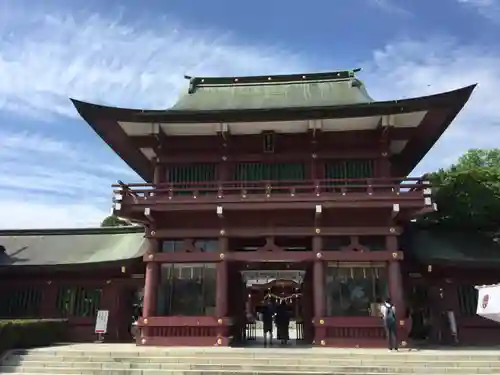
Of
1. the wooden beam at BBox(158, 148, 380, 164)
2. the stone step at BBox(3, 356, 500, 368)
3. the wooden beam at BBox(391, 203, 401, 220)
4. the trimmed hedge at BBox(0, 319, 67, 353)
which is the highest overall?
the wooden beam at BBox(158, 148, 380, 164)

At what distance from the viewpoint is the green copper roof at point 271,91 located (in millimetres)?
23516

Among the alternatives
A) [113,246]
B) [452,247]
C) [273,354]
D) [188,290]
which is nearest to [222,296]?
[188,290]

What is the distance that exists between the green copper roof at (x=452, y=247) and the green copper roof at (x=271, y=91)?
24.4ft

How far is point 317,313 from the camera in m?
18.7

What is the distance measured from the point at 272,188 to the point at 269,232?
1.97m

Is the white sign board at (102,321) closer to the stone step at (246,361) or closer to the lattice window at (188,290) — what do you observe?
the lattice window at (188,290)

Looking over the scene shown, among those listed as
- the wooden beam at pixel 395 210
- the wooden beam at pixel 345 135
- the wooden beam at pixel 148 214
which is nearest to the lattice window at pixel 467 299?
the wooden beam at pixel 395 210

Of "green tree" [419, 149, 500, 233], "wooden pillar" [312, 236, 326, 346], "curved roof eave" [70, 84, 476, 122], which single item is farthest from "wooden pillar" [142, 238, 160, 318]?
"green tree" [419, 149, 500, 233]

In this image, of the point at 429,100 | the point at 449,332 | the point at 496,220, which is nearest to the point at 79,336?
the point at 449,332

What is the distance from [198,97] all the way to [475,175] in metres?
15.5

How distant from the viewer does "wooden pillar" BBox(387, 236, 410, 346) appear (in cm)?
1817

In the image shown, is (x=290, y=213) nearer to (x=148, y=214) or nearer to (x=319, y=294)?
(x=319, y=294)

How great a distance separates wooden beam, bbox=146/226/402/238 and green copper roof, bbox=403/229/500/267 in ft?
8.96

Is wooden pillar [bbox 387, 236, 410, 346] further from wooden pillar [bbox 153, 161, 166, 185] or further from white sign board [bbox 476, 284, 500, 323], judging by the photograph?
wooden pillar [bbox 153, 161, 166, 185]
